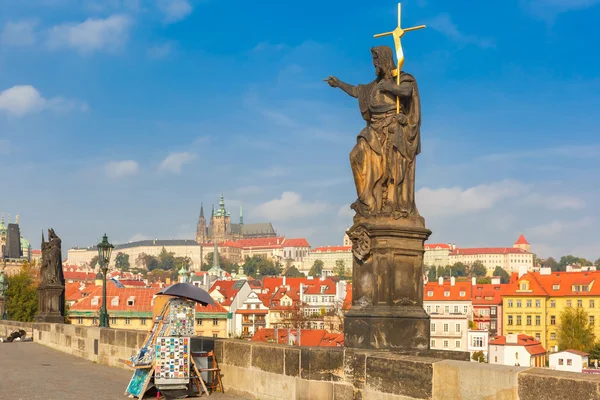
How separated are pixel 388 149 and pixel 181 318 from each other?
3776mm

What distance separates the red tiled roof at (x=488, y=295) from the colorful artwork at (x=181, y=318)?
302 feet

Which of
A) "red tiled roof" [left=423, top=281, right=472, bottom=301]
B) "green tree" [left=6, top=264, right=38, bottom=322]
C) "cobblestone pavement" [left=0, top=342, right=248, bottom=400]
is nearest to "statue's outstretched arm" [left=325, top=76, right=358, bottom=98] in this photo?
"cobblestone pavement" [left=0, top=342, right=248, bottom=400]

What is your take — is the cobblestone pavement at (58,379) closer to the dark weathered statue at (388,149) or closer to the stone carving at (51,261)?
the dark weathered statue at (388,149)

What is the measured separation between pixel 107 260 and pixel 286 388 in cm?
1214

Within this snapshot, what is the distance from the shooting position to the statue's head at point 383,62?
25.0 ft

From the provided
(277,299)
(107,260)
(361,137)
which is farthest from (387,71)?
(277,299)

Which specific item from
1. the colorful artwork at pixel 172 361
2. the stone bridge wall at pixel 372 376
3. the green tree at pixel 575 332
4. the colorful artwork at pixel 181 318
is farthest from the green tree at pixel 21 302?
the green tree at pixel 575 332

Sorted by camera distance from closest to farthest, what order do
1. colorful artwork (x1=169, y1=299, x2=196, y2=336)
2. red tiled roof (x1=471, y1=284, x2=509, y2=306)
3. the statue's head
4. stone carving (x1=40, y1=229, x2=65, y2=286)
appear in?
the statue's head → colorful artwork (x1=169, y1=299, x2=196, y2=336) → stone carving (x1=40, y1=229, x2=65, y2=286) → red tiled roof (x1=471, y1=284, x2=509, y2=306)

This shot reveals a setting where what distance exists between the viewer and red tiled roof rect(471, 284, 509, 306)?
10011cm

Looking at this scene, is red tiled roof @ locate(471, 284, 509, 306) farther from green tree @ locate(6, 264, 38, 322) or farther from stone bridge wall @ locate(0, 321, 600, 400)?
stone bridge wall @ locate(0, 321, 600, 400)

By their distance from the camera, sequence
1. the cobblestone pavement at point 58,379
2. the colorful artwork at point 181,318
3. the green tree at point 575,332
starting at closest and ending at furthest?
the colorful artwork at point 181,318
the cobblestone pavement at point 58,379
the green tree at point 575,332

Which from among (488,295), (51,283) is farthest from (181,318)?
(488,295)

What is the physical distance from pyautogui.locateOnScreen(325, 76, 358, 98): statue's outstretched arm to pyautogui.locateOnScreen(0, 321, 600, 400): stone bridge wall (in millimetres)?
2456

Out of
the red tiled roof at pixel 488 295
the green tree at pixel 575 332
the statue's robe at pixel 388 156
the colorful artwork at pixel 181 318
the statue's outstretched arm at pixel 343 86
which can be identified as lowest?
the green tree at pixel 575 332
